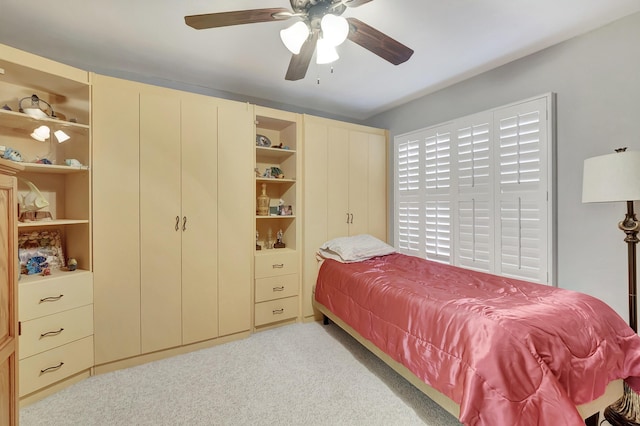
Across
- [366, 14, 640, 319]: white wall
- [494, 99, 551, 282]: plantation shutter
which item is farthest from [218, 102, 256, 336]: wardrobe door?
[366, 14, 640, 319]: white wall

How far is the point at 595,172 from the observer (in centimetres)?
170

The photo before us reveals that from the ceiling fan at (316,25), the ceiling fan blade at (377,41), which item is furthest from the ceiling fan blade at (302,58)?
the ceiling fan blade at (377,41)

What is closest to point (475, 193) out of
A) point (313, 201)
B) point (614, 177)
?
point (614, 177)

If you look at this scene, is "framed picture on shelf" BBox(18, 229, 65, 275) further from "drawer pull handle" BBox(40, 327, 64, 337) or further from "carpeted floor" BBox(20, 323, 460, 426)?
"carpeted floor" BBox(20, 323, 460, 426)

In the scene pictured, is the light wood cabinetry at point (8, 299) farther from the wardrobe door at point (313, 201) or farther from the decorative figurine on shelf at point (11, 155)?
the wardrobe door at point (313, 201)

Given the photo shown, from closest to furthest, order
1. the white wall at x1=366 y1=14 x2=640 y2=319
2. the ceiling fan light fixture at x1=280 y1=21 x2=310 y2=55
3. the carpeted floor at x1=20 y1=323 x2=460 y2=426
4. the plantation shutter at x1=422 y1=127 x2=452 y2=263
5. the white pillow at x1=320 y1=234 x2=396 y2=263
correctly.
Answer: the ceiling fan light fixture at x1=280 y1=21 x2=310 y2=55, the carpeted floor at x1=20 y1=323 x2=460 y2=426, the white wall at x1=366 y1=14 x2=640 y2=319, the white pillow at x1=320 y1=234 x2=396 y2=263, the plantation shutter at x1=422 y1=127 x2=452 y2=263

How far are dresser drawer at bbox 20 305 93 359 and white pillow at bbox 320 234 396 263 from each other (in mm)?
2079

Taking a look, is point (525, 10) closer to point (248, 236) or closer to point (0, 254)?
point (248, 236)

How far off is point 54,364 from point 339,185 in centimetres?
284

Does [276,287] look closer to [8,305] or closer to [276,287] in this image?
[276,287]

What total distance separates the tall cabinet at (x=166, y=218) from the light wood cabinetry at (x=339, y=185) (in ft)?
2.27

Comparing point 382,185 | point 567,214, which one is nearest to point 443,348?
point 567,214

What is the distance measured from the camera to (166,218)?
2371 mm

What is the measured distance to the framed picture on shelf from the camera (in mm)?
2018
